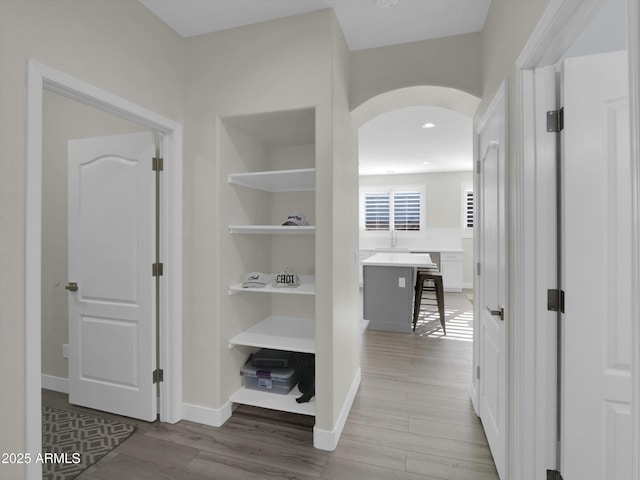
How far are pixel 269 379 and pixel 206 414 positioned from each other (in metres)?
0.49

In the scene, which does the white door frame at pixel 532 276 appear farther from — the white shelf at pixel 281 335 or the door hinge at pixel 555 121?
the white shelf at pixel 281 335

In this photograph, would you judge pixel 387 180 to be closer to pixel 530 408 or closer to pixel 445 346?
pixel 445 346

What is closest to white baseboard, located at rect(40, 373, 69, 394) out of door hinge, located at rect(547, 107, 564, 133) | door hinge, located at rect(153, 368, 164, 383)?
door hinge, located at rect(153, 368, 164, 383)

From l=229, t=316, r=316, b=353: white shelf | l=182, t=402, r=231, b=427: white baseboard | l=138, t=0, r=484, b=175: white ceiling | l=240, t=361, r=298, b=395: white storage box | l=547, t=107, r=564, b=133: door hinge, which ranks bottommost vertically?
l=182, t=402, r=231, b=427: white baseboard

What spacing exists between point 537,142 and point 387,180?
6.77 meters

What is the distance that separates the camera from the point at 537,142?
4.44 ft

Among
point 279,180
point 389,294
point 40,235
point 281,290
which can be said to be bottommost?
point 389,294

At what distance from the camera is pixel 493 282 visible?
6.17 feet

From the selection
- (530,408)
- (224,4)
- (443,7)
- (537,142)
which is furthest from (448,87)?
(530,408)

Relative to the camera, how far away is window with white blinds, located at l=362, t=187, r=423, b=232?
784cm

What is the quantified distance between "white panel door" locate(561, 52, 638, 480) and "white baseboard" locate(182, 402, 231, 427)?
2006 mm

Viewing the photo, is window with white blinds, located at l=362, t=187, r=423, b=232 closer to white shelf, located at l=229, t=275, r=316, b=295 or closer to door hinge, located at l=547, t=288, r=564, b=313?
white shelf, located at l=229, t=275, r=316, b=295

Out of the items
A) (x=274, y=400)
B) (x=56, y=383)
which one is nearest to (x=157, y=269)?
(x=274, y=400)

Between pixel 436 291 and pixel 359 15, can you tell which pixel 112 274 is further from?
pixel 436 291
